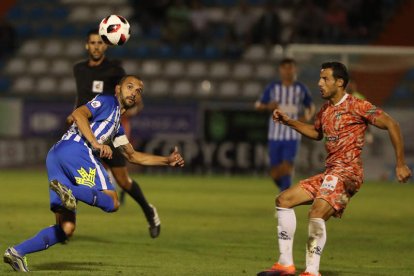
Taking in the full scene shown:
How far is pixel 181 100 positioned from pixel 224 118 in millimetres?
1246

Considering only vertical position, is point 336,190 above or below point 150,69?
below

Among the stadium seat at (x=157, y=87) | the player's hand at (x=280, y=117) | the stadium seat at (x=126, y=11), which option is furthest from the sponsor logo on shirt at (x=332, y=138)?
the stadium seat at (x=126, y=11)

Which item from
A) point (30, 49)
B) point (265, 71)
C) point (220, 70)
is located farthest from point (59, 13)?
point (265, 71)

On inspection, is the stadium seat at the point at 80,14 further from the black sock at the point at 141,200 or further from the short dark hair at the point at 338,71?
the short dark hair at the point at 338,71

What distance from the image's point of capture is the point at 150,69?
26.7 meters

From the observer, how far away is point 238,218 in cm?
1391

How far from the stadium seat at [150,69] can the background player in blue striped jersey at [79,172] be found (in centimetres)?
1837

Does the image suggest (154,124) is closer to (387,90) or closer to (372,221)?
(387,90)

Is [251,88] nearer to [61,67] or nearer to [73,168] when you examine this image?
[61,67]

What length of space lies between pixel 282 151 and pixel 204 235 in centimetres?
334

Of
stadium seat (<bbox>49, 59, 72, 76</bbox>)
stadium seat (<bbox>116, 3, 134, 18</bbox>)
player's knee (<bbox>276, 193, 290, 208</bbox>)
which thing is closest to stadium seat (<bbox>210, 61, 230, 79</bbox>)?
stadium seat (<bbox>116, 3, 134, 18</bbox>)

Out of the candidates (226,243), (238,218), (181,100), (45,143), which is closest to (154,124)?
(181,100)

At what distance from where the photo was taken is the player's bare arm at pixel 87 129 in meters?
7.75

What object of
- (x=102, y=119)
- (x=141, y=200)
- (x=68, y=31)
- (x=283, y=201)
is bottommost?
(x=141, y=200)
